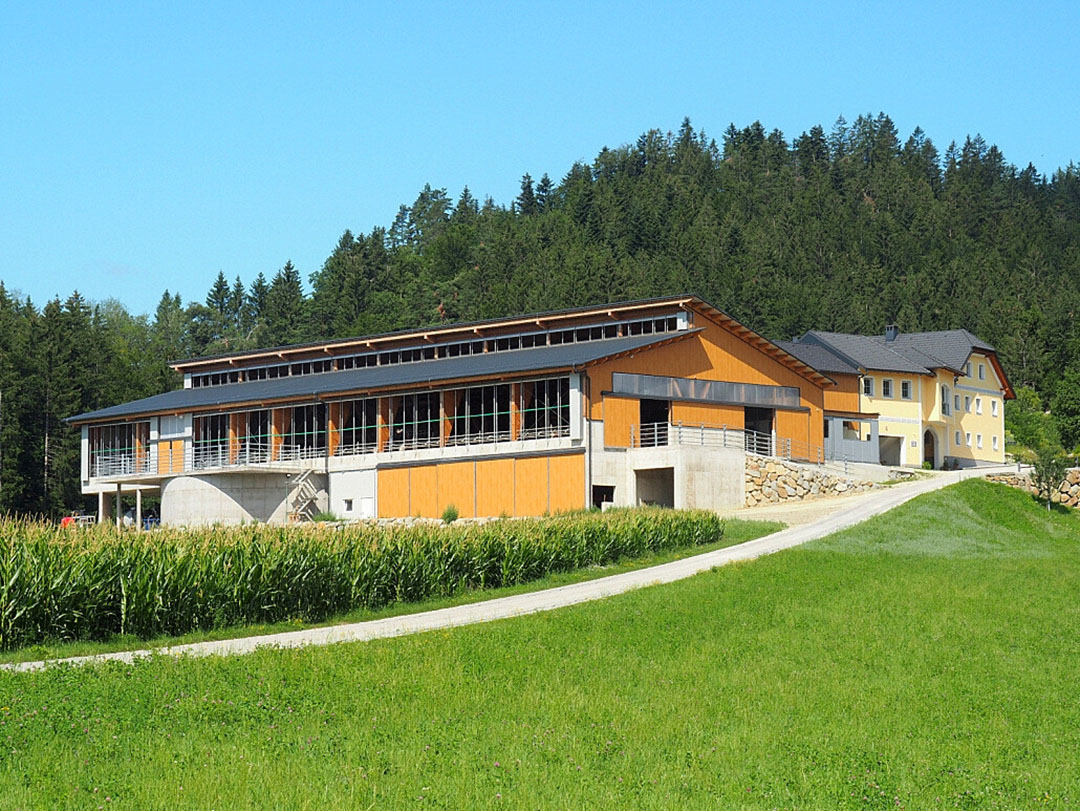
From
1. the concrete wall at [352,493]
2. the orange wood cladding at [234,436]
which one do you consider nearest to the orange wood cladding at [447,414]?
the concrete wall at [352,493]

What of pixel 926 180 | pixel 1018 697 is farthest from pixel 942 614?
pixel 926 180

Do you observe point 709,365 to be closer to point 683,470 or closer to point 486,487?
point 683,470

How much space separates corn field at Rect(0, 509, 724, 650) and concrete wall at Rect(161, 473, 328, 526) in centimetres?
2402

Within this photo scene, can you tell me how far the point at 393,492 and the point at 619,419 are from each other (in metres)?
10.3

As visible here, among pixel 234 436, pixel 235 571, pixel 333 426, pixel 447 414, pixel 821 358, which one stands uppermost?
pixel 821 358

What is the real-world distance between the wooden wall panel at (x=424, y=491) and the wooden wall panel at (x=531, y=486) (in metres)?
3.86

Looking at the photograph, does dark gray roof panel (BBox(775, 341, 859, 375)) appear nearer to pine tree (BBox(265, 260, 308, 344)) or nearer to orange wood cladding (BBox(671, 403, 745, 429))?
orange wood cladding (BBox(671, 403, 745, 429))

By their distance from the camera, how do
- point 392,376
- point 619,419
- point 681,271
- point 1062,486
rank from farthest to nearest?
point 681,271, point 392,376, point 1062,486, point 619,419

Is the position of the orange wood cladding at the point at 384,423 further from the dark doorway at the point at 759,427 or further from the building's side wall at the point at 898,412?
the building's side wall at the point at 898,412

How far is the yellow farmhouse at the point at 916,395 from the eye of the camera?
2549 inches

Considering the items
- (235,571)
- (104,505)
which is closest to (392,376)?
(104,505)

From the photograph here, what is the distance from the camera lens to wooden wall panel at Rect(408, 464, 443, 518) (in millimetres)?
49469

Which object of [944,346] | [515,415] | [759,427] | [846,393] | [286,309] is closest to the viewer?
[515,415]

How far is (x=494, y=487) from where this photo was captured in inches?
1884
